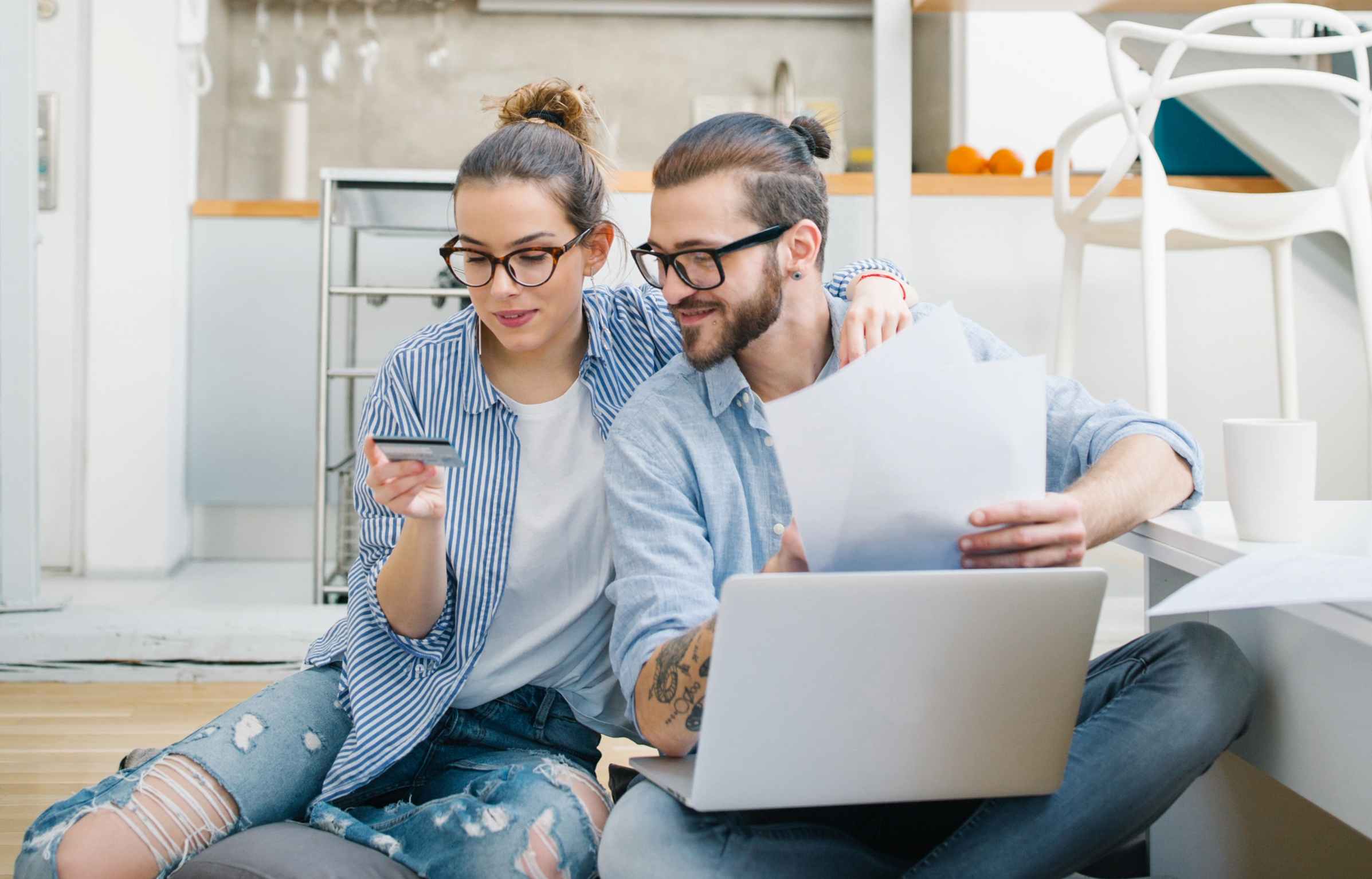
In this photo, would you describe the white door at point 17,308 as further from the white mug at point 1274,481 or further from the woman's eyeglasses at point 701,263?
the white mug at point 1274,481

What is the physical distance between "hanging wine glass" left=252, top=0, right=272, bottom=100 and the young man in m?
2.97

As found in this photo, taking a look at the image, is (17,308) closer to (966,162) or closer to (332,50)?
(332,50)

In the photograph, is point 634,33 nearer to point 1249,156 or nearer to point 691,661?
point 1249,156

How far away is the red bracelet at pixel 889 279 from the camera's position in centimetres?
135

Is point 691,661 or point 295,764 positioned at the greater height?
point 691,661

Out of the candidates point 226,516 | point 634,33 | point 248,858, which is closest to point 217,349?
point 226,516

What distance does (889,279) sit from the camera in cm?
135

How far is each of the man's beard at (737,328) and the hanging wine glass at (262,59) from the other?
3.05 meters

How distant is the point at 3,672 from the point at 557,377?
1719 millimetres

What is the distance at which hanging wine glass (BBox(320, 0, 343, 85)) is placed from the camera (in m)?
4.04

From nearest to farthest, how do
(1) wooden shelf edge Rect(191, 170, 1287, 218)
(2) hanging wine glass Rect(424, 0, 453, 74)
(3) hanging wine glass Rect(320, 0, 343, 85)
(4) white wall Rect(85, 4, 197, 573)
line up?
(1) wooden shelf edge Rect(191, 170, 1287, 218), (4) white wall Rect(85, 4, 197, 573), (3) hanging wine glass Rect(320, 0, 343, 85), (2) hanging wine glass Rect(424, 0, 453, 74)

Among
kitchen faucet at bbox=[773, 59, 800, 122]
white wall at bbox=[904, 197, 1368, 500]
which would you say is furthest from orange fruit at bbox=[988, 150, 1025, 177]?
kitchen faucet at bbox=[773, 59, 800, 122]

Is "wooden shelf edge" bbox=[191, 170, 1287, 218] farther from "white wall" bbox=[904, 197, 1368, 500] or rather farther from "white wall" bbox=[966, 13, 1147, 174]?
"white wall" bbox=[966, 13, 1147, 174]

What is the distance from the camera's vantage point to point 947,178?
291 cm
